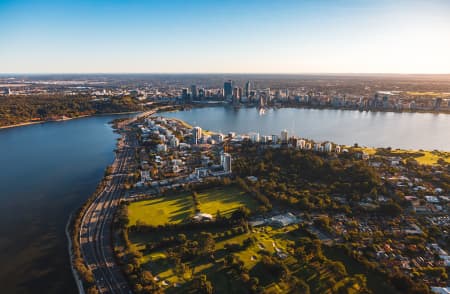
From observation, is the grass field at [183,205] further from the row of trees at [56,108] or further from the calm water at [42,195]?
the row of trees at [56,108]

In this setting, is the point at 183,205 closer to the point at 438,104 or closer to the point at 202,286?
the point at 202,286

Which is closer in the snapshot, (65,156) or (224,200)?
(224,200)

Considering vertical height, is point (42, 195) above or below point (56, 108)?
below

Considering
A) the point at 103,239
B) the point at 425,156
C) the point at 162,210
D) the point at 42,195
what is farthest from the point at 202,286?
the point at 425,156

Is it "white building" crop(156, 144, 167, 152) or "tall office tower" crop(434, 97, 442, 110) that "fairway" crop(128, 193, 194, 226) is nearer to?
"white building" crop(156, 144, 167, 152)

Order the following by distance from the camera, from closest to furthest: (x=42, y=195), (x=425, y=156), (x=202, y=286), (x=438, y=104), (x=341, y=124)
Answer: (x=202, y=286) < (x=42, y=195) < (x=425, y=156) < (x=341, y=124) < (x=438, y=104)

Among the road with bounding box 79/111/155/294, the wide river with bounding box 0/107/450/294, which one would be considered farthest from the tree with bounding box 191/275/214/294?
the wide river with bounding box 0/107/450/294
